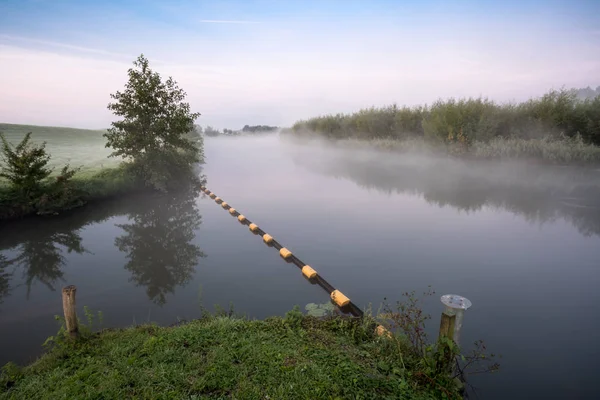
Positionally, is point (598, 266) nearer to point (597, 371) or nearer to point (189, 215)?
point (597, 371)

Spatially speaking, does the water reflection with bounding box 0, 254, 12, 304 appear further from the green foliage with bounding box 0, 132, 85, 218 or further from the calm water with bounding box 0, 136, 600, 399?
the green foliage with bounding box 0, 132, 85, 218

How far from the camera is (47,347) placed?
493 centimetres

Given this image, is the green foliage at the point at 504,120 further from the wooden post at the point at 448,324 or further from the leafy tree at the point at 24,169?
the leafy tree at the point at 24,169

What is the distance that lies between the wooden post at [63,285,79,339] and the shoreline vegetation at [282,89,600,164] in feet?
67.2

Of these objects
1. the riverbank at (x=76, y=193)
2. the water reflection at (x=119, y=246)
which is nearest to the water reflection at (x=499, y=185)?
the water reflection at (x=119, y=246)

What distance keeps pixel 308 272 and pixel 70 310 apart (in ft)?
13.7

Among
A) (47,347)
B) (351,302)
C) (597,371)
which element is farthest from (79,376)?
(597,371)

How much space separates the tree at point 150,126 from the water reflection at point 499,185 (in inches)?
391

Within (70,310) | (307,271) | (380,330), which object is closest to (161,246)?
(307,271)

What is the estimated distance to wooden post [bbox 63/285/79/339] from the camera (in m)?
4.16

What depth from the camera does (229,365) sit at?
12.4 ft

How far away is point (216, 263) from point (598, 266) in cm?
875

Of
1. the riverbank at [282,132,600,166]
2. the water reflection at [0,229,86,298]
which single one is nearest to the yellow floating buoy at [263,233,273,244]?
the water reflection at [0,229,86,298]

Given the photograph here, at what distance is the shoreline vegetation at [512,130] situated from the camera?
1711 cm
